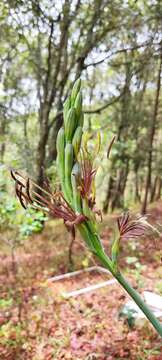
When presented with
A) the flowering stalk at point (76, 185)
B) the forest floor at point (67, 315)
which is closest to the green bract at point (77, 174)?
the flowering stalk at point (76, 185)

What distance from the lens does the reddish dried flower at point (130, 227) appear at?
54.9 inches

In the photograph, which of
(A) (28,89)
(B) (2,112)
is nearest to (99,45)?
(B) (2,112)

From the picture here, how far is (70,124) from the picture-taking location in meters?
1.27

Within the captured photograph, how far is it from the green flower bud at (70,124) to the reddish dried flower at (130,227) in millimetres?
430

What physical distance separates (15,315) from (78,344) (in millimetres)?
1208

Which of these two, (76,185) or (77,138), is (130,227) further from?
(77,138)

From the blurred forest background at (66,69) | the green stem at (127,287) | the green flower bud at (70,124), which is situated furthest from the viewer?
the blurred forest background at (66,69)

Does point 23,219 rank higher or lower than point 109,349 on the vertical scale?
higher

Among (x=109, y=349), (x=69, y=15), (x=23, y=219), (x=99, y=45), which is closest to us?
(x=109, y=349)

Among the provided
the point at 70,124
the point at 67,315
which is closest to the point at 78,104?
the point at 70,124

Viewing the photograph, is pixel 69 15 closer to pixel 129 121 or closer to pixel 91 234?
pixel 129 121

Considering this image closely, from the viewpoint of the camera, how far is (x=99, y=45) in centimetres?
802

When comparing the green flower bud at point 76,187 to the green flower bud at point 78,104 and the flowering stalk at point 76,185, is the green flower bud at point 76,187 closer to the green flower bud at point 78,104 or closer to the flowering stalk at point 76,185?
the flowering stalk at point 76,185

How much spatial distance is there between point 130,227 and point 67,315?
10.6ft
